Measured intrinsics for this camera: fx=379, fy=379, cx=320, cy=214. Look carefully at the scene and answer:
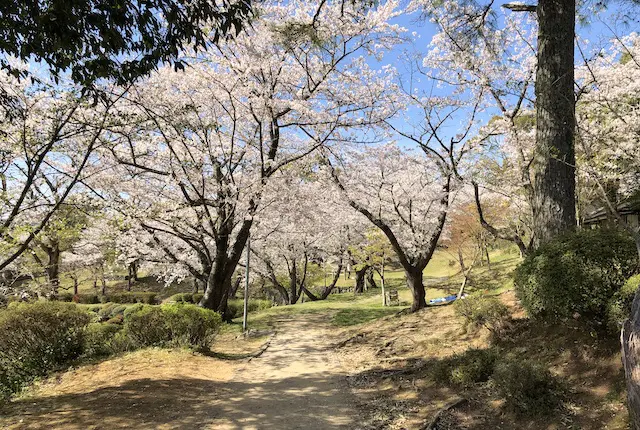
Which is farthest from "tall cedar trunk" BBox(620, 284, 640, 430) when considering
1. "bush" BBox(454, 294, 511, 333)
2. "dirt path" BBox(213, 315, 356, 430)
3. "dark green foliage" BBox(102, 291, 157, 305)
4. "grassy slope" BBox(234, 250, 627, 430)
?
"dark green foliage" BBox(102, 291, 157, 305)

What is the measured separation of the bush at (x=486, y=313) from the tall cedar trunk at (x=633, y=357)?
4.56m

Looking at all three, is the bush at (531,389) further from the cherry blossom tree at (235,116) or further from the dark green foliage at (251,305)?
the dark green foliage at (251,305)

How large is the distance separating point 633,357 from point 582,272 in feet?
7.03

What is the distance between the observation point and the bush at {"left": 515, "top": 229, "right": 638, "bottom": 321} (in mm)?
4324

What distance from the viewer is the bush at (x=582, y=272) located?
4.32m

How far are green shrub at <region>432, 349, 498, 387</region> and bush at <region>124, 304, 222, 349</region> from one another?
514 cm

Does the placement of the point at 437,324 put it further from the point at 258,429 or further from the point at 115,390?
the point at 115,390

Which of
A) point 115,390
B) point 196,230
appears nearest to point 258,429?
point 115,390

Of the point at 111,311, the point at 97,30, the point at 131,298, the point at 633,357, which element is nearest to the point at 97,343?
the point at 97,30

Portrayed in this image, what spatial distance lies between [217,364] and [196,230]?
17.1 feet

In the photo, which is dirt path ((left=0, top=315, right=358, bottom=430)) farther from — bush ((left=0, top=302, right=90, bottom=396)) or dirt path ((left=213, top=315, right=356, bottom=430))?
bush ((left=0, top=302, right=90, bottom=396))

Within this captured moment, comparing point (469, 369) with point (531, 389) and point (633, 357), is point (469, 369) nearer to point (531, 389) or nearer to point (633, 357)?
point (531, 389)

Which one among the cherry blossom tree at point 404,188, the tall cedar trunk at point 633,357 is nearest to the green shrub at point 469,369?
the tall cedar trunk at point 633,357

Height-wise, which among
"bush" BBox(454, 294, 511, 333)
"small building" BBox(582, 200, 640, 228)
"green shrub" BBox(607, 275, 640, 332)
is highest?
"small building" BBox(582, 200, 640, 228)
